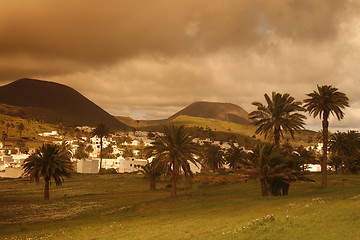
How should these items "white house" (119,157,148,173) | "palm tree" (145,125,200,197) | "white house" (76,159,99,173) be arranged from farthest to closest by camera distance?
"white house" (119,157,148,173) < "white house" (76,159,99,173) < "palm tree" (145,125,200,197)

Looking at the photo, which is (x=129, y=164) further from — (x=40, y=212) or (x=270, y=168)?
(x=270, y=168)

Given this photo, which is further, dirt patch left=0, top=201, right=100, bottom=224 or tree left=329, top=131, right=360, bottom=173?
tree left=329, top=131, right=360, bottom=173

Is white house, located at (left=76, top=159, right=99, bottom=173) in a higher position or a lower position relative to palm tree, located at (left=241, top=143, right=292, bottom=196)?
lower

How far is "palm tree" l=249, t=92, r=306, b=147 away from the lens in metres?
52.9

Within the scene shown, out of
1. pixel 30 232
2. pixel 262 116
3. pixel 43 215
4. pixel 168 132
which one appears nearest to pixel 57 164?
pixel 43 215

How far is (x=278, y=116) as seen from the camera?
2103 inches

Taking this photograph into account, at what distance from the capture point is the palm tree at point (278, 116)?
52.9m

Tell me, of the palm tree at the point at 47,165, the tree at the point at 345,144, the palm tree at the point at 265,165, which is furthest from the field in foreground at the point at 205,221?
the tree at the point at 345,144

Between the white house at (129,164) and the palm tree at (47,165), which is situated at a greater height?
the palm tree at (47,165)

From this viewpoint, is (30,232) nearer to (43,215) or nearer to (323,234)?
(43,215)

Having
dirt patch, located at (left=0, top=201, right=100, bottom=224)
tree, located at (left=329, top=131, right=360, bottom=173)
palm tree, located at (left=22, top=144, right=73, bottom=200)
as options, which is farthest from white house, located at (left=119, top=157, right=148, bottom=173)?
dirt patch, located at (left=0, top=201, right=100, bottom=224)

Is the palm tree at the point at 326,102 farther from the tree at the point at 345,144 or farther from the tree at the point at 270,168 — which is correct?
the tree at the point at 345,144

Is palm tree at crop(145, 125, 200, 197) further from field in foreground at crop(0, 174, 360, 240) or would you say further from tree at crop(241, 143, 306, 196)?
tree at crop(241, 143, 306, 196)

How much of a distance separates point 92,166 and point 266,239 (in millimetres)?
162112
